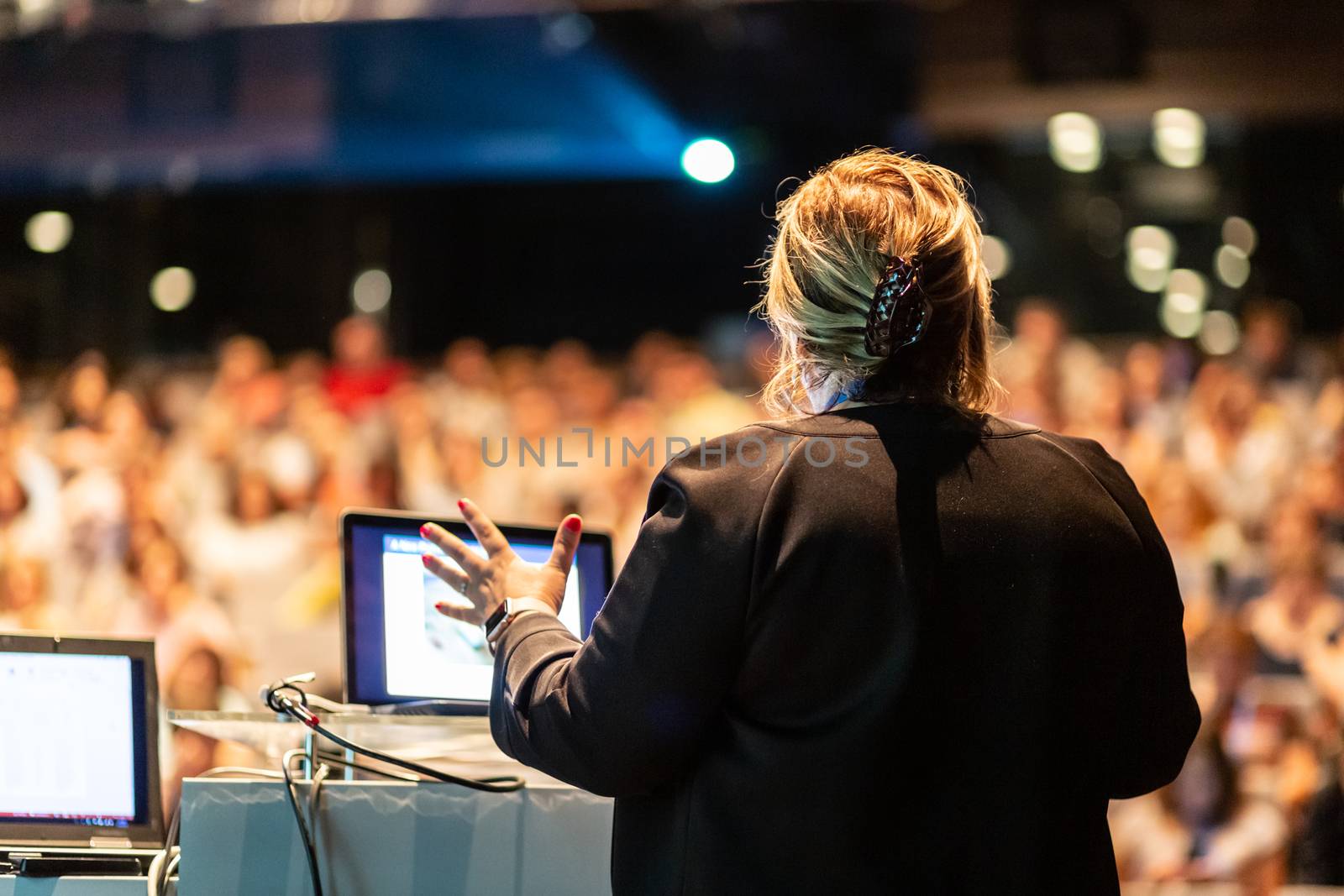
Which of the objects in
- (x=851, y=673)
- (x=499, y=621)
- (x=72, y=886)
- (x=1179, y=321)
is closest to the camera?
(x=851, y=673)

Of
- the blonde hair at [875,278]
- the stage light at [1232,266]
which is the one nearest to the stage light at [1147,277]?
the stage light at [1232,266]

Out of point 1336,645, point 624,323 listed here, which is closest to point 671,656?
point 1336,645

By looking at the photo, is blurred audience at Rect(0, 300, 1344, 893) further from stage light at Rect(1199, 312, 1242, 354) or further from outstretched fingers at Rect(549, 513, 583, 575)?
outstretched fingers at Rect(549, 513, 583, 575)

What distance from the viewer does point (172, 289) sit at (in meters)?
7.36

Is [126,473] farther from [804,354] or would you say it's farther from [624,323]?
[804,354]

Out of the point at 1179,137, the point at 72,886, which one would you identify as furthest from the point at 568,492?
the point at 1179,137

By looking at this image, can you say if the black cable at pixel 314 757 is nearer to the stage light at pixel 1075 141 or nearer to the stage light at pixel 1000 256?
the stage light at pixel 1000 256

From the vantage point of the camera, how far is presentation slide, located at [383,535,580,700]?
63.0 inches

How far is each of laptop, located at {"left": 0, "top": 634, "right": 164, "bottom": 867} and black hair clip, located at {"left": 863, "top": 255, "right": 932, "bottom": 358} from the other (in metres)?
→ 1.01

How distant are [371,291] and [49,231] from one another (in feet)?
5.79

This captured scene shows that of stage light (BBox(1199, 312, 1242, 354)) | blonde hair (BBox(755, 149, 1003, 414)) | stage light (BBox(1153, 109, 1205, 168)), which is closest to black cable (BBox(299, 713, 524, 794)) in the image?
blonde hair (BBox(755, 149, 1003, 414))

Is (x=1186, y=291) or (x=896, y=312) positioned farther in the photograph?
(x=1186, y=291)

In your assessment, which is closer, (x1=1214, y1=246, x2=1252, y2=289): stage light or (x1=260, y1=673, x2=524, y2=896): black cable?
(x1=260, y1=673, x2=524, y2=896): black cable

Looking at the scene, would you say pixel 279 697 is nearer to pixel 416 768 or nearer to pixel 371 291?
pixel 416 768
